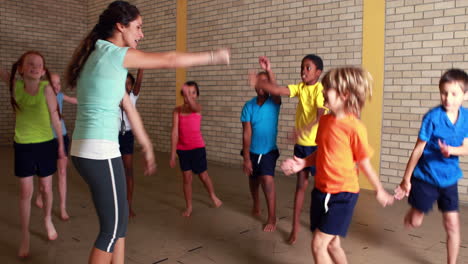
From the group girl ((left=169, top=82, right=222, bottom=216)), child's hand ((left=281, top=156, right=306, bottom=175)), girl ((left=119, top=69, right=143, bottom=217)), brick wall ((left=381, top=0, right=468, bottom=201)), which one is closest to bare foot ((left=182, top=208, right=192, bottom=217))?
girl ((left=169, top=82, right=222, bottom=216))

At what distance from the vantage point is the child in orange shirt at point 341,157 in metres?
2.20

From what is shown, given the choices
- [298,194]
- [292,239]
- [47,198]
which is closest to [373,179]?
[298,194]

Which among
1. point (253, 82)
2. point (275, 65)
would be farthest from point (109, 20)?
point (275, 65)

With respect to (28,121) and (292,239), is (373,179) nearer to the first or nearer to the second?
(292,239)

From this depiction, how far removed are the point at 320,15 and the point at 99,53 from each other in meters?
4.83

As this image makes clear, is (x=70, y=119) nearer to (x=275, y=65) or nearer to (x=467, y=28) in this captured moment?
(x=275, y=65)

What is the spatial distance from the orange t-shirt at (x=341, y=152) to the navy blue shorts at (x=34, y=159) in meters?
2.30

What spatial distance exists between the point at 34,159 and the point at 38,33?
8.62 m

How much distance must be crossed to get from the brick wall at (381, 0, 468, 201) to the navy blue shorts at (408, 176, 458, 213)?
8.18ft

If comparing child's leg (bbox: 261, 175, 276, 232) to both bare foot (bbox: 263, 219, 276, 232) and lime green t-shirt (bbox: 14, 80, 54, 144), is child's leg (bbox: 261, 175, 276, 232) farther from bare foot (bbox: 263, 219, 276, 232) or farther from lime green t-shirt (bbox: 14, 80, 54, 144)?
lime green t-shirt (bbox: 14, 80, 54, 144)

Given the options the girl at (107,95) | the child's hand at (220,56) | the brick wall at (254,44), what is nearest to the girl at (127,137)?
the girl at (107,95)

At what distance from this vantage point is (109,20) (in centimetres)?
210

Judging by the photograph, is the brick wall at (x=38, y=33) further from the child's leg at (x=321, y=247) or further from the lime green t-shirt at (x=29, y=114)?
the child's leg at (x=321, y=247)

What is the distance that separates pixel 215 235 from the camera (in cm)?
373
